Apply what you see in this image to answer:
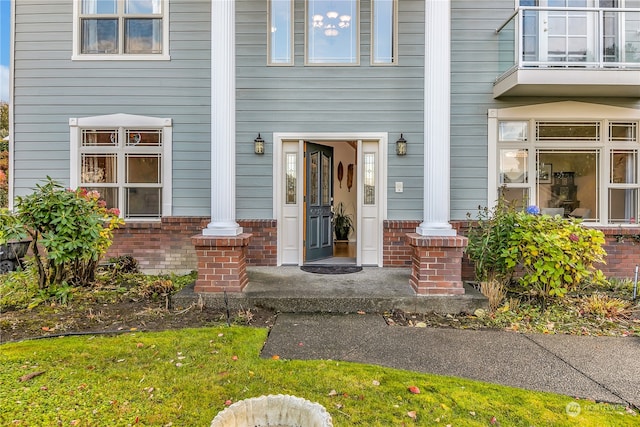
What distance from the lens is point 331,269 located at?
5.86 metres

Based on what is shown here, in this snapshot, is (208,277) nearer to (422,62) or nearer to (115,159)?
(115,159)

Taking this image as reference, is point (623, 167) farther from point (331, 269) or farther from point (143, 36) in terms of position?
point (143, 36)

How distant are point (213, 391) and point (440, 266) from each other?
2939mm

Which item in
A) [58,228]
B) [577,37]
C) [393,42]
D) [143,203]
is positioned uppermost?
Result: [393,42]

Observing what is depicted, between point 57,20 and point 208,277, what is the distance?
17.7 feet

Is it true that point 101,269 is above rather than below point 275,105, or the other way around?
below

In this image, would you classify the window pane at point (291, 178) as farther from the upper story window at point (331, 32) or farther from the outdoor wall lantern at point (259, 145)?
the upper story window at point (331, 32)

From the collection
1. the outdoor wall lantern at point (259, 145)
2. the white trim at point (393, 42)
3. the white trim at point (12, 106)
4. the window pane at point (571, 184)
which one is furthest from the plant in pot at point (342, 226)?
the white trim at point (12, 106)

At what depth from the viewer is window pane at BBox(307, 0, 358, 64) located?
6.12 metres

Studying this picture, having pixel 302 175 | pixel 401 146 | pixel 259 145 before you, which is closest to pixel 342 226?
pixel 302 175

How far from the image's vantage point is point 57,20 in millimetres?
6098

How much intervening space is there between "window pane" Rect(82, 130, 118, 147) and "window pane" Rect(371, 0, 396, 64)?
4.66m

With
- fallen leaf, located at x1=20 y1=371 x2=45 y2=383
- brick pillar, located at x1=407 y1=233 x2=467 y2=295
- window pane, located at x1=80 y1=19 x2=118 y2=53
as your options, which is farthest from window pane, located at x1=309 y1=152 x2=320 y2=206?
fallen leaf, located at x1=20 y1=371 x2=45 y2=383

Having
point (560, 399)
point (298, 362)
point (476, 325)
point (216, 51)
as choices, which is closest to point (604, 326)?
point (476, 325)
